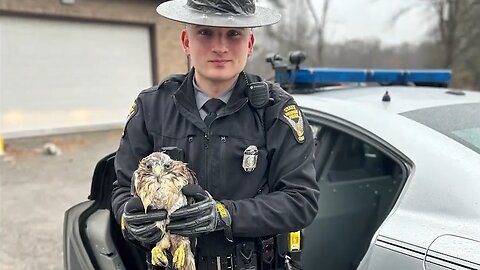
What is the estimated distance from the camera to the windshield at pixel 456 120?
1676 mm

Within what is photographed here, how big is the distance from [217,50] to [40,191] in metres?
5.52

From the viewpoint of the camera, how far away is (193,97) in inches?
63.6

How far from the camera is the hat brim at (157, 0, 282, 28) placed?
4.83 ft

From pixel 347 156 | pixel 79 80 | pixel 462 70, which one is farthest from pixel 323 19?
pixel 347 156

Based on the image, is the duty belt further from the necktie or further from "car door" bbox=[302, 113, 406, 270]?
"car door" bbox=[302, 113, 406, 270]

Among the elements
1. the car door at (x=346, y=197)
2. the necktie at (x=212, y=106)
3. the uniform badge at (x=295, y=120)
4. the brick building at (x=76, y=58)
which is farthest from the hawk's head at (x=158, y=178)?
the brick building at (x=76, y=58)

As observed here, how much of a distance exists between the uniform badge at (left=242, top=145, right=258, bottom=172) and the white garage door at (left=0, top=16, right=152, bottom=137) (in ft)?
31.4

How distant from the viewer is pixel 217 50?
1511mm

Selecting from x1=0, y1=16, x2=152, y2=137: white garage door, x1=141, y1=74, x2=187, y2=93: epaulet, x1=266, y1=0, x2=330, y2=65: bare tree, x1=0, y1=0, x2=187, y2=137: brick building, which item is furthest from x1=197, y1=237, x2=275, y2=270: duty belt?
x1=266, y1=0, x2=330, y2=65: bare tree

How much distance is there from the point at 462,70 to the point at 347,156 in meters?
19.1

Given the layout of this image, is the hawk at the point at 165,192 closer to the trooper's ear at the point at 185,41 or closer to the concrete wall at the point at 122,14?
the trooper's ear at the point at 185,41

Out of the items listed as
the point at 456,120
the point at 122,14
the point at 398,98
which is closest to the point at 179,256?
the point at 456,120

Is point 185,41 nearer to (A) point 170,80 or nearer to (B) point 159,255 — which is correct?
(A) point 170,80

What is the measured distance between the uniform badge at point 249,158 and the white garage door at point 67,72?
31.4ft
